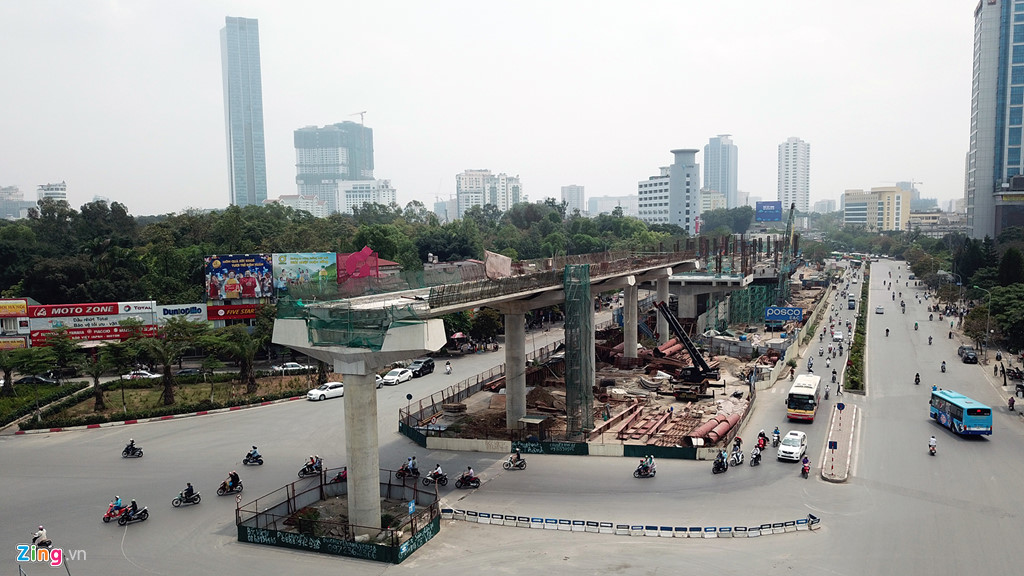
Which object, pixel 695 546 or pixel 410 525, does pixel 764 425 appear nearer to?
pixel 695 546

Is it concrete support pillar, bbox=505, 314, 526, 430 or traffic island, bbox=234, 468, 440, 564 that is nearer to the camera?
traffic island, bbox=234, 468, 440, 564

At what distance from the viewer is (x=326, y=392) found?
40.9 metres

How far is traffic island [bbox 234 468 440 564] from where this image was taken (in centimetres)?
2033

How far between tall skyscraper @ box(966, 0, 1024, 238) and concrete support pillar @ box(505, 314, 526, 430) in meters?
114

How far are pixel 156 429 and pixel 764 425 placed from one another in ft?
98.4

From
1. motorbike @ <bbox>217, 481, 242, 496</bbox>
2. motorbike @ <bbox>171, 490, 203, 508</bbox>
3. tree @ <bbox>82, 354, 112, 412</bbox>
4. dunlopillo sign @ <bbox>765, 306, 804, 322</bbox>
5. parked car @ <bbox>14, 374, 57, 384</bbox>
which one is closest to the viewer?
motorbike @ <bbox>171, 490, 203, 508</bbox>

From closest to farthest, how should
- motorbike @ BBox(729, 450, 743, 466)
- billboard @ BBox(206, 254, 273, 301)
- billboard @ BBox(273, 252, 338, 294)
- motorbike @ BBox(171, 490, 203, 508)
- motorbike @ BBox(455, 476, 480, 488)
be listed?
1. motorbike @ BBox(171, 490, 203, 508)
2. motorbike @ BBox(455, 476, 480, 488)
3. motorbike @ BBox(729, 450, 743, 466)
4. billboard @ BBox(206, 254, 273, 301)
5. billboard @ BBox(273, 252, 338, 294)

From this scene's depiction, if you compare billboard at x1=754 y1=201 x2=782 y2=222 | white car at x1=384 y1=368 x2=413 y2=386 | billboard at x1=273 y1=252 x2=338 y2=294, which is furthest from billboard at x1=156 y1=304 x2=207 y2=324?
billboard at x1=754 y1=201 x2=782 y2=222

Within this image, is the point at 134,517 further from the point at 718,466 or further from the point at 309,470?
the point at 718,466

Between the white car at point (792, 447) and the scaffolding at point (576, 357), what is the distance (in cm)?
840

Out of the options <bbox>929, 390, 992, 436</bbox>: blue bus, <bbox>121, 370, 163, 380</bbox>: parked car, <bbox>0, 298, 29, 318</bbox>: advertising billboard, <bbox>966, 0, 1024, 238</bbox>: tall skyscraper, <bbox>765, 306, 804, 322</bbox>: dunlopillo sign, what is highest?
<bbox>966, 0, 1024, 238</bbox>: tall skyscraper

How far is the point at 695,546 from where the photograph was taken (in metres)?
20.5

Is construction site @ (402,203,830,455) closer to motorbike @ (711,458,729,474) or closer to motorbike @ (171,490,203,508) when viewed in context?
motorbike @ (711,458,729,474)

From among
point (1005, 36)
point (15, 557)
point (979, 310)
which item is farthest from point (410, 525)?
point (1005, 36)
